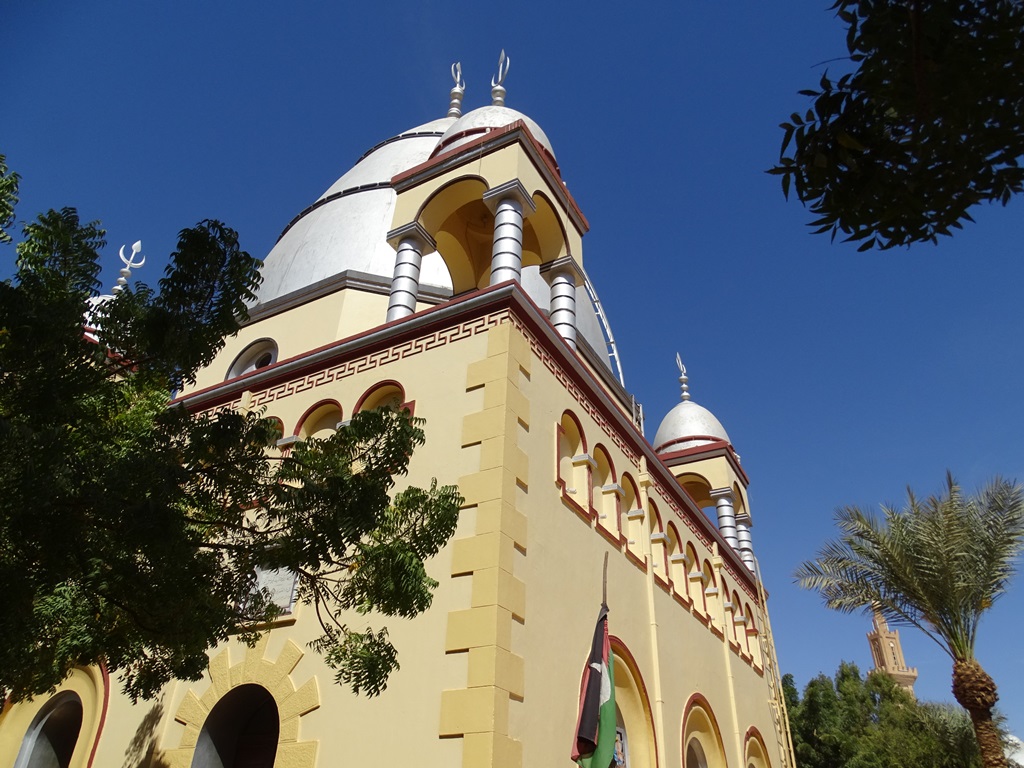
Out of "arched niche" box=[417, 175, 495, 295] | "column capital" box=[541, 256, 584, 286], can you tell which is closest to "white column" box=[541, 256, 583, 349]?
"column capital" box=[541, 256, 584, 286]

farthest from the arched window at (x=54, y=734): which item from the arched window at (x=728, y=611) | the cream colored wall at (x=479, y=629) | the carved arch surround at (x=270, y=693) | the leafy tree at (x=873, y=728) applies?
the leafy tree at (x=873, y=728)

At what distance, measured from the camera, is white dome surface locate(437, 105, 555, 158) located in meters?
12.3

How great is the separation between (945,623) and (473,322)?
35.0 ft

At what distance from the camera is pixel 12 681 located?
553 centimetres

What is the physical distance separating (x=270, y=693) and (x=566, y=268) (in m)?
6.58

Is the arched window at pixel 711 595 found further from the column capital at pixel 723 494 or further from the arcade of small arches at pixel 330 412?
the arcade of small arches at pixel 330 412

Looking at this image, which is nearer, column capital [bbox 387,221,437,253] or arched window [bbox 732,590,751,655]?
column capital [bbox 387,221,437,253]

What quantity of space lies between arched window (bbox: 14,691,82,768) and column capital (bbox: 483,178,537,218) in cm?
748

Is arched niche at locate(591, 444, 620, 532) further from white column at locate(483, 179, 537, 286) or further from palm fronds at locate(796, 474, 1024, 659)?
palm fronds at locate(796, 474, 1024, 659)

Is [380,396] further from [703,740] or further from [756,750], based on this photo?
[756,750]

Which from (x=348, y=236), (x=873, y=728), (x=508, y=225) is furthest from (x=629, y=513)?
(x=873, y=728)

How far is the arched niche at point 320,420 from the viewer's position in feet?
30.2

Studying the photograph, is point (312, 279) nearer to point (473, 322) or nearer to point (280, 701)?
point (473, 322)

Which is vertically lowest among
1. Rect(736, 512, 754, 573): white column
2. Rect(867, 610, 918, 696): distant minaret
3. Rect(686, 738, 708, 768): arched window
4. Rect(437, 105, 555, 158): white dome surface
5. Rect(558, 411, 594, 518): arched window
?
Rect(686, 738, 708, 768): arched window
